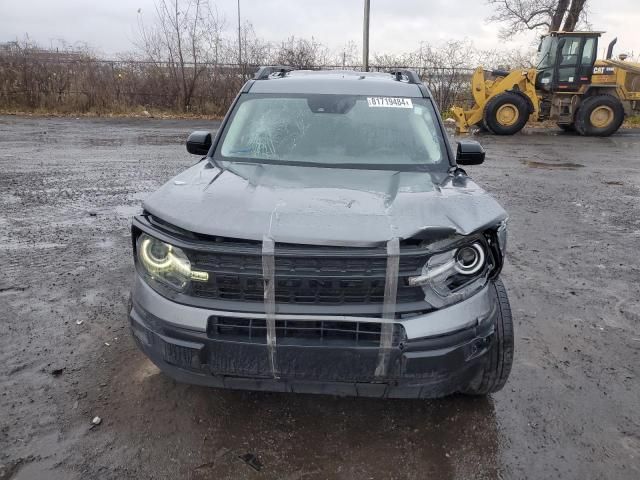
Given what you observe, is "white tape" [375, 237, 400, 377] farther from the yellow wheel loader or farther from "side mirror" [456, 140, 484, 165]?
the yellow wheel loader

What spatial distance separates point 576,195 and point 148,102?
1767 cm

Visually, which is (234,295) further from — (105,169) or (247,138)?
(105,169)

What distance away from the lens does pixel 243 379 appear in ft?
7.75

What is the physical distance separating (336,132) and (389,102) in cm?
53

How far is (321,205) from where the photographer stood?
254 centimetres

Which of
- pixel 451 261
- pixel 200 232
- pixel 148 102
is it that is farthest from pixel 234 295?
pixel 148 102

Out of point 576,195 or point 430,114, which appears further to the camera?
point 576,195

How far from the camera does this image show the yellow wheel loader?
1548 cm

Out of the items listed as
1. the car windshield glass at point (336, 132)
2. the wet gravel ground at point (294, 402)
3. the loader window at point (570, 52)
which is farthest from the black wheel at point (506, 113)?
the car windshield glass at point (336, 132)

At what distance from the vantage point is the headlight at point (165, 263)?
238cm

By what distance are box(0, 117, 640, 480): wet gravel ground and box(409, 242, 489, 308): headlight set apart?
0.83 meters

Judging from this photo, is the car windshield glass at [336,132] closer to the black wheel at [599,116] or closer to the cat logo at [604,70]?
the black wheel at [599,116]

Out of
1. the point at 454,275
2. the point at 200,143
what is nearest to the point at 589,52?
the point at 200,143

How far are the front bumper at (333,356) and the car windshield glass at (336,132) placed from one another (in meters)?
1.44
